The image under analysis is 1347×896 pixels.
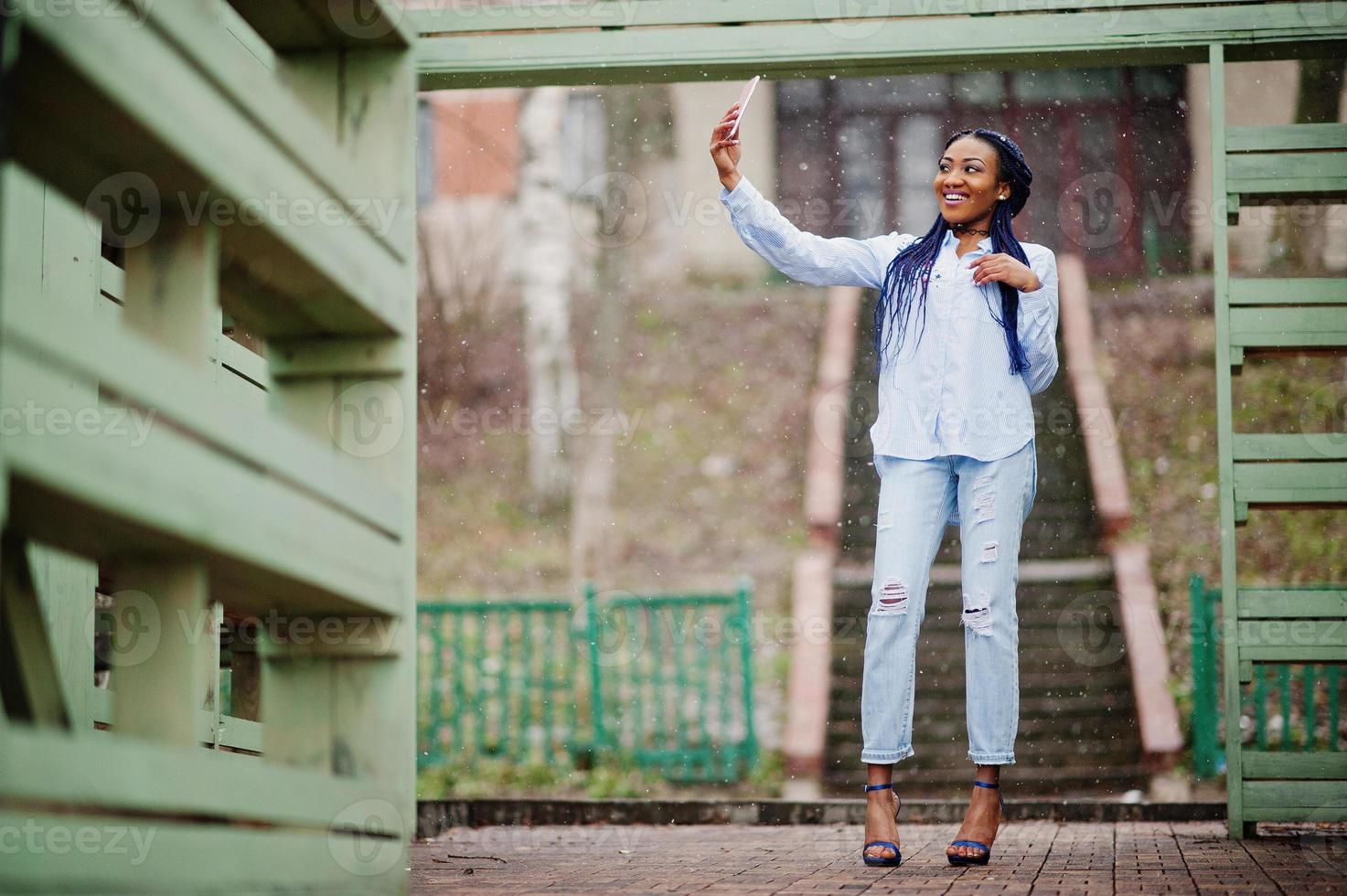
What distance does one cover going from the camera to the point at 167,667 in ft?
6.61

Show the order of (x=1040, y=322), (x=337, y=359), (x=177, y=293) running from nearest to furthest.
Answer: (x=177, y=293)
(x=337, y=359)
(x=1040, y=322)

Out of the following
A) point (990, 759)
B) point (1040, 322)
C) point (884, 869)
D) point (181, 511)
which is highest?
point (1040, 322)

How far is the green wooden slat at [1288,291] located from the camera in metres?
4.22

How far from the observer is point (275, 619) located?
2561mm

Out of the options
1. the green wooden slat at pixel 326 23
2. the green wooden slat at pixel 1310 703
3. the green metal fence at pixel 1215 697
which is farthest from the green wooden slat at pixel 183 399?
the green metal fence at pixel 1215 697

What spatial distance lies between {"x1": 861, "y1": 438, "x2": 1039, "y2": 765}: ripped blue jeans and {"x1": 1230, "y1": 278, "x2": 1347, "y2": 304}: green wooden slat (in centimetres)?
98

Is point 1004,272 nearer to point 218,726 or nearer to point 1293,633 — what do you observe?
point 1293,633

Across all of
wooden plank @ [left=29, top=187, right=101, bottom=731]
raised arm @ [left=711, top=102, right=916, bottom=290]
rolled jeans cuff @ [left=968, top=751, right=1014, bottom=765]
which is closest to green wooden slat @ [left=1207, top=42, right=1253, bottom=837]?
rolled jeans cuff @ [left=968, top=751, right=1014, bottom=765]

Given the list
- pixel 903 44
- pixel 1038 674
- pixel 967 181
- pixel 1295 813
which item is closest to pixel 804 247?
pixel 967 181

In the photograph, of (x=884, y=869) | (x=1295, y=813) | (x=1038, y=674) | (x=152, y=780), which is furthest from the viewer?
(x=1038, y=674)

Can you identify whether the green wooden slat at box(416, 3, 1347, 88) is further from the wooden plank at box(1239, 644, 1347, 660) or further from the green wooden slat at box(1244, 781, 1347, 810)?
the green wooden slat at box(1244, 781, 1347, 810)

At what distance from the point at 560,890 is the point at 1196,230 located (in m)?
16.5

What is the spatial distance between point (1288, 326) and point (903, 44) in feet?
4.50

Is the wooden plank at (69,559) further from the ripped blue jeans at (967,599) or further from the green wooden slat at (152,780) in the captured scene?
the ripped blue jeans at (967,599)
